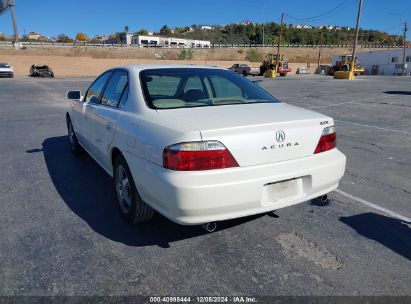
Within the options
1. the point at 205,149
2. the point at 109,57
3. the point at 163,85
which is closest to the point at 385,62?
the point at 109,57

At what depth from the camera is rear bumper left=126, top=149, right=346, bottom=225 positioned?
259 centimetres

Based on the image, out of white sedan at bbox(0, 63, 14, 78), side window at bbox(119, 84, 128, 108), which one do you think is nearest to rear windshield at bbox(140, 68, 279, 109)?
side window at bbox(119, 84, 128, 108)

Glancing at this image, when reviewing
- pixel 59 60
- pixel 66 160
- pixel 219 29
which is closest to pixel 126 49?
pixel 59 60

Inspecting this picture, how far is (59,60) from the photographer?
175 ft

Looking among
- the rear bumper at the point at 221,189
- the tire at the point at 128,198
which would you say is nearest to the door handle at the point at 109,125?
the tire at the point at 128,198

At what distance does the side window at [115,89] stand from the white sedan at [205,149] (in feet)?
0.07

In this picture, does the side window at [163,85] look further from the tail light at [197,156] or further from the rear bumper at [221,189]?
the tail light at [197,156]

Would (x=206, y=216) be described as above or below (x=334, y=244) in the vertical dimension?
above

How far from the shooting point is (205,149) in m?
2.60

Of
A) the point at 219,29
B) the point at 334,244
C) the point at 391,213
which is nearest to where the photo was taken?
the point at 334,244

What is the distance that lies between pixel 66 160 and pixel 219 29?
598ft

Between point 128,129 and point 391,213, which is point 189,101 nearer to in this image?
point 128,129

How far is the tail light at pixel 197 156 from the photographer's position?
259cm

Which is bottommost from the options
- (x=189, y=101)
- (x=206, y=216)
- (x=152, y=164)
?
(x=206, y=216)
